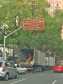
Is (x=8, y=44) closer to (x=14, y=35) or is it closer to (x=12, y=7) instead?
(x=14, y=35)

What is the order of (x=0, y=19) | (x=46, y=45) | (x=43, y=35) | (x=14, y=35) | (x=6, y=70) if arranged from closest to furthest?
(x=6, y=70) < (x=0, y=19) < (x=14, y=35) < (x=43, y=35) < (x=46, y=45)

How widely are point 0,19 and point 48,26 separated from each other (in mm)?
7995

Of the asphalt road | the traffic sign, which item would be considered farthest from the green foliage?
the asphalt road

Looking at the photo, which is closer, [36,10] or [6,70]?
[6,70]

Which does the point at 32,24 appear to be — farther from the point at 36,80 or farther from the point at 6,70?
the point at 6,70

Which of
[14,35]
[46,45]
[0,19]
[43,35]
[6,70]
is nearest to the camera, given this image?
[6,70]

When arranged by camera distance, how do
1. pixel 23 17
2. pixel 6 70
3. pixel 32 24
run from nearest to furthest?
pixel 6 70 → pixel 32 24 → pixel 23 17

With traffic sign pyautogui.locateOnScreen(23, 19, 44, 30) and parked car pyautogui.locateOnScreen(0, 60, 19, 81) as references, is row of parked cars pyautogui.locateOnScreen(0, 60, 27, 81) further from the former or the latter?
traffic sign pyautogui.locateOnScreen(23, 19, 44, 30)

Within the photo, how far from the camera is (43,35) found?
39.2 meters

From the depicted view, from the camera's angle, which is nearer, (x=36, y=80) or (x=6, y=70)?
(x=6, y=70)

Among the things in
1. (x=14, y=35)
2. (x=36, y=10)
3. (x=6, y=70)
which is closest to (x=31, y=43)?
(x=14, y=35)

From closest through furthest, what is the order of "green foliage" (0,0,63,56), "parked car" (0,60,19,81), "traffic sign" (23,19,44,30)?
"parked car" (0,60,19,81) → "traffic sign" (23,19,44,30) → "green foliage" (0,0,63,56)

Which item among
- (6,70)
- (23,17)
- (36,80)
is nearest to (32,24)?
(23,17)

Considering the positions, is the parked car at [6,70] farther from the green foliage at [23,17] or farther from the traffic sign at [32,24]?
the green foliage at [23,17]
